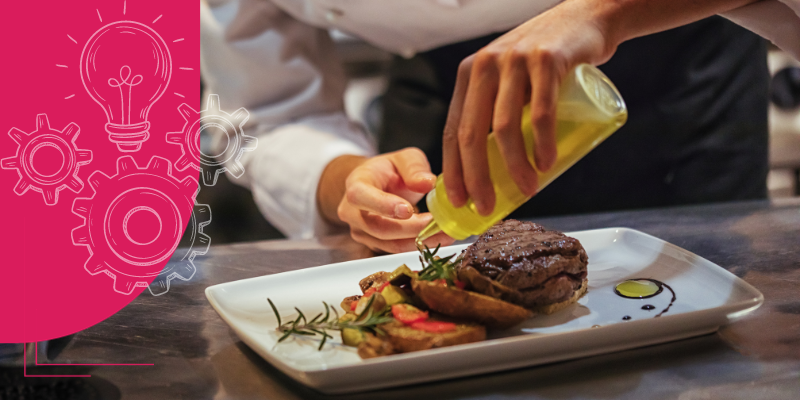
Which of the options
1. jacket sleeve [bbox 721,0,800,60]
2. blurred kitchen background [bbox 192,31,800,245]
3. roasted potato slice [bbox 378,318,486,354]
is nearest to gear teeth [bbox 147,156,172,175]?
roasted potato slice [bbox 378,318,486,354]

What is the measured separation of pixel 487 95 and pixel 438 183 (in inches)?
5.5

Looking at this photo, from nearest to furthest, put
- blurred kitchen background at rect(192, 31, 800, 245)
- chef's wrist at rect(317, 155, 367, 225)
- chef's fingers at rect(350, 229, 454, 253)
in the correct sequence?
chef's fingers at rect(350, 229, 454, 253), chef's wrist at rect(317, 155, 367, 225), blurred kitchen background at rect(192, 31, 800, 245)

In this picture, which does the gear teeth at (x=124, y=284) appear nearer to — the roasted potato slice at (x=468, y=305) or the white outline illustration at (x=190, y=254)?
the white outline illustration at (x=190, y=254)

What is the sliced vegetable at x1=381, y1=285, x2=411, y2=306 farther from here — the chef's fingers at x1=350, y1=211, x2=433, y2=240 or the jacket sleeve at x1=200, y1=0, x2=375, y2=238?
the jacket sleeve at x1=200, y1=0, x2=375, y2=238

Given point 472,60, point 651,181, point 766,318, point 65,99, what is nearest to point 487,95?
point 472,60

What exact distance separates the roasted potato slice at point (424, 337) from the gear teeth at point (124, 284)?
0.45m

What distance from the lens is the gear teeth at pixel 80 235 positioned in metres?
0.89

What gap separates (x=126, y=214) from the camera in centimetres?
91

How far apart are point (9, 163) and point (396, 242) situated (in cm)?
61

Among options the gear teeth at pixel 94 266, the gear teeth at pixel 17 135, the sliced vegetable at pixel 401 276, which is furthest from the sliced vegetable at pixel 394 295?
the gear teeth at pixel 17 135

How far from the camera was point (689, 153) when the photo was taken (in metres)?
1.81

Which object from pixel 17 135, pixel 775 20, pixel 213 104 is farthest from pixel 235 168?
pixel 775 20

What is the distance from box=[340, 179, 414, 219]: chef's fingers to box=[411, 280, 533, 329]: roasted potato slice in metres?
0.25

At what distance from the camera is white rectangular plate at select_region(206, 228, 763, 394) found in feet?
2.17
